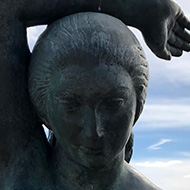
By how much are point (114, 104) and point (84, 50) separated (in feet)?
0.89

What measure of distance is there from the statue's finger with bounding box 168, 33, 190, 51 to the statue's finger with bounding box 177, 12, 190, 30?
0.08 metres

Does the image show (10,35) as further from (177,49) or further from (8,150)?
(177,49)

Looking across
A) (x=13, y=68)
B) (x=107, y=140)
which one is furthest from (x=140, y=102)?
(x=13, y=68)

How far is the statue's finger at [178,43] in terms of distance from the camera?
262 cm

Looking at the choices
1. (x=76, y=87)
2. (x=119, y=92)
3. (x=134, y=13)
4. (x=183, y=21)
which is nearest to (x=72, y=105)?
(x=76, y=87)

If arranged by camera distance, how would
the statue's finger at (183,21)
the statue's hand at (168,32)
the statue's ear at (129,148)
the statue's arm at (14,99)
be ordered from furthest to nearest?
1. the statue's ear at (129,148)
2. the statue's finger at (183,21)
3. the statue's hand at (168,32)
4. the statue's arm at (14,99)

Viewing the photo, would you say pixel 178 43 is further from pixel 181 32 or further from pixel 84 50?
pixel 84 50

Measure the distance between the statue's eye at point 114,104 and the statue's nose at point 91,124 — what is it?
7 centimetres

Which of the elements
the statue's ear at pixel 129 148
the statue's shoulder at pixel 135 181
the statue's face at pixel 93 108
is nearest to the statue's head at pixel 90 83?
the statue's face at pixel 93 108

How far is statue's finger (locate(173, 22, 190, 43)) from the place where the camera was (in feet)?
8.59

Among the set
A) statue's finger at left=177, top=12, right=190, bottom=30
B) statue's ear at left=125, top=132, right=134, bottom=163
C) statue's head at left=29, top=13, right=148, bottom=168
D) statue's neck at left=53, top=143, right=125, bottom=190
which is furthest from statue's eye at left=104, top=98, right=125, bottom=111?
statue's finger at left=177, top=12, right=190, bottom=30

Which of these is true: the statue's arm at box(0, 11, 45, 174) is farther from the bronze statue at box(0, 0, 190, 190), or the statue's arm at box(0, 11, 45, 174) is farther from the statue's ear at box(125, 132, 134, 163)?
the statue's ear at box(125, 132, 134, 163)

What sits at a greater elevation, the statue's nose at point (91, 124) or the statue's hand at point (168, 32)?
the statue's hand at point (168, 32)

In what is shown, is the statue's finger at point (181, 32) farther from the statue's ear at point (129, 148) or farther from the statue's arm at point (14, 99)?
the statue's arm at point (14, 99)
